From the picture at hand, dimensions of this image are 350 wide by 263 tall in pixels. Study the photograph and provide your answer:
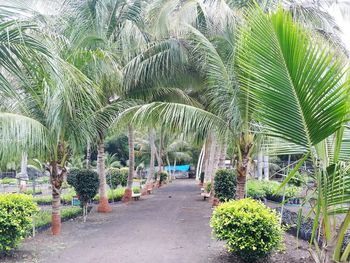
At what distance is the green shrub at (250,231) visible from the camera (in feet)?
19.0

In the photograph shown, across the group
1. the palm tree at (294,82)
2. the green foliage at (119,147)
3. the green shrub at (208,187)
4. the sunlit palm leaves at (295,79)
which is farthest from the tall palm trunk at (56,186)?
the green foliage at (119,147)

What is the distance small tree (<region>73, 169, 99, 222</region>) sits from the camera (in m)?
11.0

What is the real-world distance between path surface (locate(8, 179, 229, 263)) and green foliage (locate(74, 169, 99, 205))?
2.35 feet

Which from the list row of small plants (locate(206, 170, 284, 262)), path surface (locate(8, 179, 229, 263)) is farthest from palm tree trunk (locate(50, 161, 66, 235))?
row of small plants (locate(206, 170, 284, 262))

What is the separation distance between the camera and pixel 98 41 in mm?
9953

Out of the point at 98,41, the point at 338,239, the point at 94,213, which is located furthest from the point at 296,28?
the point at 94,213

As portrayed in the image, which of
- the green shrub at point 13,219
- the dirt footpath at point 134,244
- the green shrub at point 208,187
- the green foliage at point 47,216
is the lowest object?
the dirt footpath at point 134,244

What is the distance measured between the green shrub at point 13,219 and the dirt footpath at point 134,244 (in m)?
0.34

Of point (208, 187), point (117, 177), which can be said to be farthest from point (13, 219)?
point (117, 177)

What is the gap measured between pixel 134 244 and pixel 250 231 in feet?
8.72

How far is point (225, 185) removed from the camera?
41.3 feet

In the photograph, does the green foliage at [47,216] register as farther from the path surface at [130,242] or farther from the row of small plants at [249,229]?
the row of small plants at [249,229]

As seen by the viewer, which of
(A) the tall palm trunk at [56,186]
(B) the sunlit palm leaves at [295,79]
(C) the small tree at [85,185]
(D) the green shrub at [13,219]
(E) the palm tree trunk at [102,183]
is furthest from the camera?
(E) the palm tree trunk at [102,183]

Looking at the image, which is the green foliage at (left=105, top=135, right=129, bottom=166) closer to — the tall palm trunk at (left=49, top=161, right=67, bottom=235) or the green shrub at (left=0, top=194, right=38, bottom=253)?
the tall palm trunk at (left=49, top=161, right=67, bottom=235)
